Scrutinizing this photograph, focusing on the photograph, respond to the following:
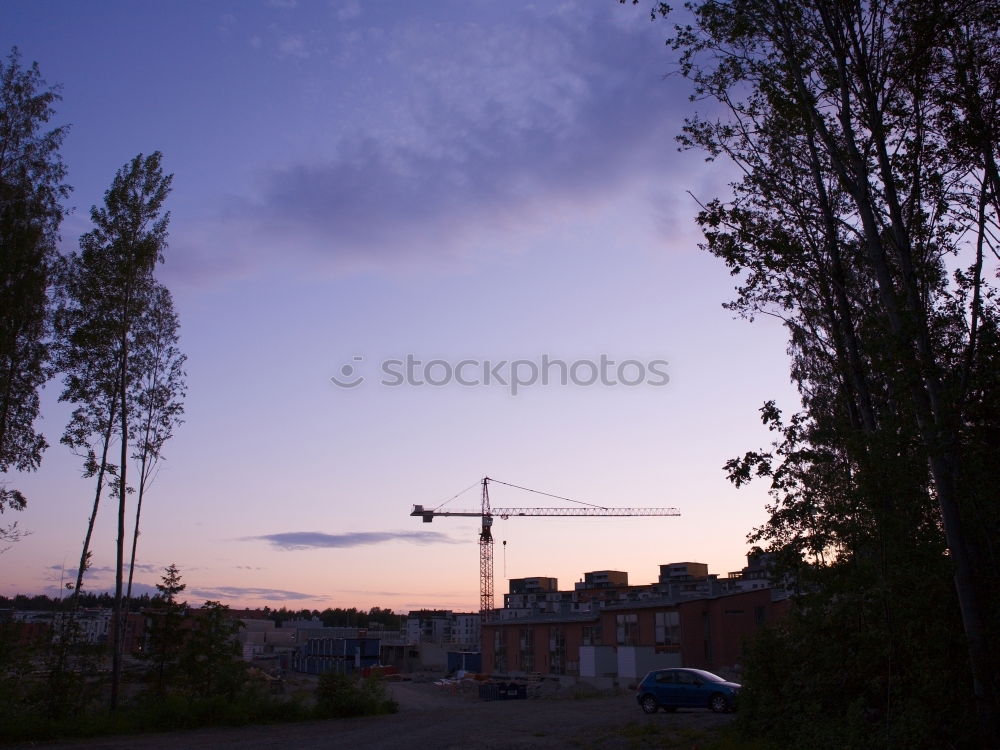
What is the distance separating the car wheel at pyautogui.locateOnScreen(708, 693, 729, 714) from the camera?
24.5 meters

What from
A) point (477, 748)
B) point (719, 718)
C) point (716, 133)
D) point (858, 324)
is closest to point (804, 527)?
point (858, 324)

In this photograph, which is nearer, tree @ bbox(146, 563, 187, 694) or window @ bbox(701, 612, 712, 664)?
tree @ bbox(146, 563, 187, 694)

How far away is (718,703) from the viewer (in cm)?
2475

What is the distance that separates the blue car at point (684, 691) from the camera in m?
24.8

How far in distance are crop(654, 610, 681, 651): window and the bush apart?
119 feet

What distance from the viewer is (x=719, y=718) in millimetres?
22125

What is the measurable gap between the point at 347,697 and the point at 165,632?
22.5 ft

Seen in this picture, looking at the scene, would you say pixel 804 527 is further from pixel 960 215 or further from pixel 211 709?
pixel 211 709

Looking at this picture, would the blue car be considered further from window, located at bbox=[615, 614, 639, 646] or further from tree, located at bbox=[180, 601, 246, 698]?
window, located at bbox=[615, 614, 639, 646]

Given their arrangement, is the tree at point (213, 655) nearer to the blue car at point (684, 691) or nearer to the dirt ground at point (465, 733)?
the dirt ground at point (465, 733)

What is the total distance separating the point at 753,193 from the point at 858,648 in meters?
9.27

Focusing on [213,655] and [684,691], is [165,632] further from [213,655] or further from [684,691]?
[684,691]

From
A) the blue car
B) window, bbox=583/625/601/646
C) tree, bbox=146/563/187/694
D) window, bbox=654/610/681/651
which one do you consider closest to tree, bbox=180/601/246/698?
tree, bbox=146/563/187/694

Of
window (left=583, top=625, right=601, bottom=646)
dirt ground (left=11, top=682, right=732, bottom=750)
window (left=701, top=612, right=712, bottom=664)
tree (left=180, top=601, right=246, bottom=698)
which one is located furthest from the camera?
window (left=583, top=625, right=601, bottom=646)
